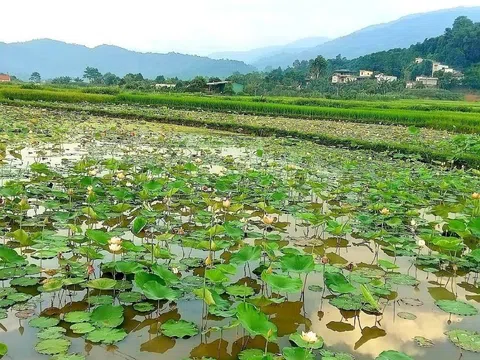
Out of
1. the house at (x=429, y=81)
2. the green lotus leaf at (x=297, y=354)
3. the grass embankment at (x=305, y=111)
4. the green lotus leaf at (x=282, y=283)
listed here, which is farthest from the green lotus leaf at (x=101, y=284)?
the house at (x=429, y=81)

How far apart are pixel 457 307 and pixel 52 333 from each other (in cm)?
296

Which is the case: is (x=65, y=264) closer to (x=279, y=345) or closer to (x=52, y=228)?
(x=52, y=228)

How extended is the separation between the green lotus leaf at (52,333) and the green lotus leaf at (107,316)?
0.20 meters

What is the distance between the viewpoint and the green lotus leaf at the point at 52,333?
294 centimetres

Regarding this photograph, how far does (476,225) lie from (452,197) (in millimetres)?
2734

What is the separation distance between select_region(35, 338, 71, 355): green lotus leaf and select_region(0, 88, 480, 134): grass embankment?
15.8 meters

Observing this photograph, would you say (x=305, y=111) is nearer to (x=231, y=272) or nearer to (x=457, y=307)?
(x=457, y=307)

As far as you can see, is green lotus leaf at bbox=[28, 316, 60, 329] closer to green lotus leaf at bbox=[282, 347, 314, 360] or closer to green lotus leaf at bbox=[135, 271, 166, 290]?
green lotus leaf at bbox=[135, 271, 166, 290]

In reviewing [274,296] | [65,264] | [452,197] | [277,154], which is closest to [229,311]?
[274,296]

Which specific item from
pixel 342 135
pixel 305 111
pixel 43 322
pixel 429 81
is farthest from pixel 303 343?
pixel 429 81

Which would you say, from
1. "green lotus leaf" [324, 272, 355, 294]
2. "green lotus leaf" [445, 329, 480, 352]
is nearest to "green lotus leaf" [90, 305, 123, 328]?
"green lotus leaf" [324, 272, 355, 294]

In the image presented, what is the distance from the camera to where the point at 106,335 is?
2.93m

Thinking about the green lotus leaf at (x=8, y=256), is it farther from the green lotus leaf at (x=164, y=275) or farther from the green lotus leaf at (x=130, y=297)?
the green lotus leaf at (x=164, y=275)

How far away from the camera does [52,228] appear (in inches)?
190
